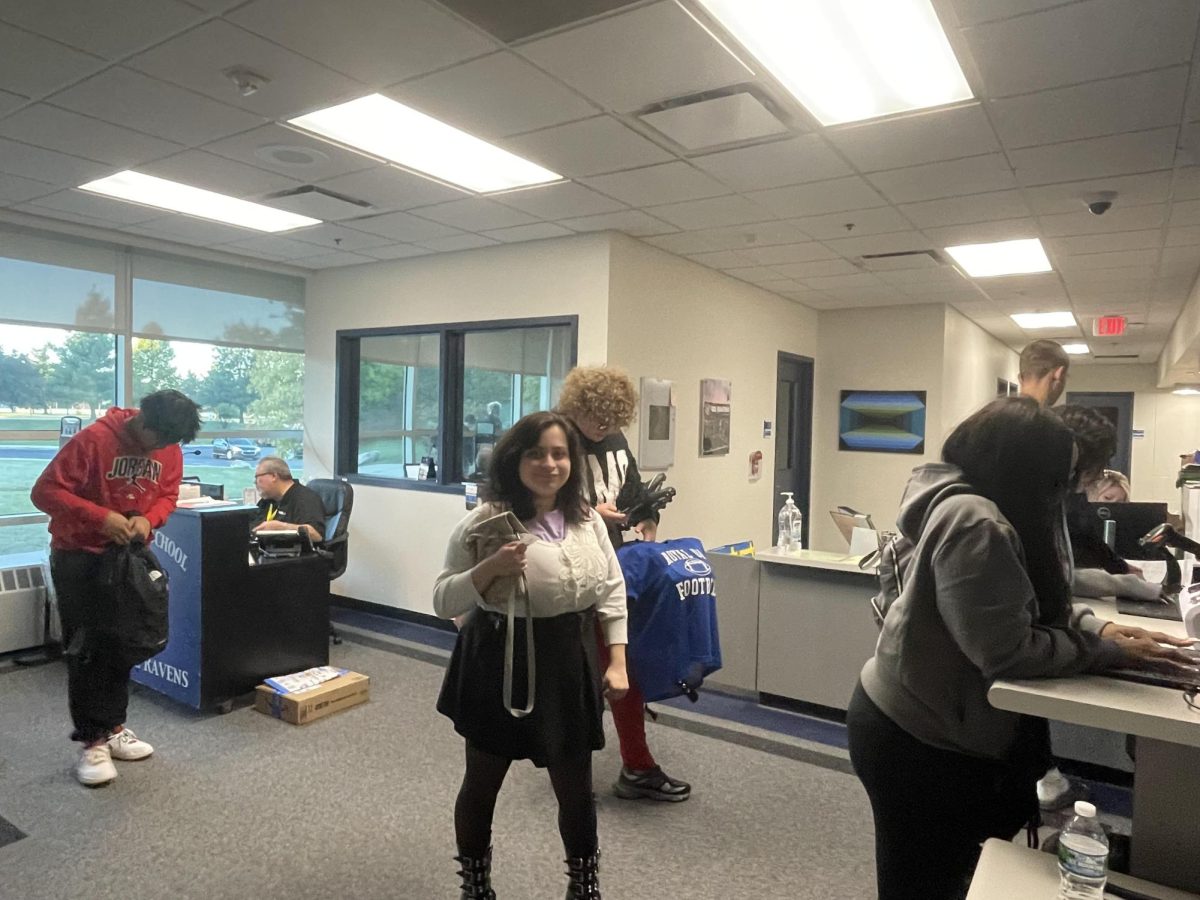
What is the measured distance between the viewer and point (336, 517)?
495 centimetres

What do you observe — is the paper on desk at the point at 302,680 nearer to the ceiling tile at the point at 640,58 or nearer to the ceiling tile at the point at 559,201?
the ceiling tile at the point at 559,201

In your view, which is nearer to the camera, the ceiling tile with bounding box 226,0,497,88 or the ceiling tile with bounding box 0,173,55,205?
the ceiling tile with bounding box 226,0,497,88

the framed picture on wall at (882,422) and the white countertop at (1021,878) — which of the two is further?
the framed picture on wall at (882,422)

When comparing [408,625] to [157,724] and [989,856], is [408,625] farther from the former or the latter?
[989,856]

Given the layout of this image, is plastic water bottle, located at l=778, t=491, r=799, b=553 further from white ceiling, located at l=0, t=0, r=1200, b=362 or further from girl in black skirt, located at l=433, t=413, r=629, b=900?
girl in black skirt, located at l=433, t=413, r=629, b=900

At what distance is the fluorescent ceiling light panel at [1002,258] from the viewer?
4.79 metres

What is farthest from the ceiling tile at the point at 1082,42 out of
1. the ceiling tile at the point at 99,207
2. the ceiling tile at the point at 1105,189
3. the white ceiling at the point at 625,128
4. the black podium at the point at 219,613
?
the ceiling tile at the point at 99,207

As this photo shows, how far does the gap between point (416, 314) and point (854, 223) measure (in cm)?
292

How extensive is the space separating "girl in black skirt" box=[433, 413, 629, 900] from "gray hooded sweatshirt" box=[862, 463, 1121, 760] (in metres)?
0.70

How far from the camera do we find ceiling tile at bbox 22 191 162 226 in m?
4.17

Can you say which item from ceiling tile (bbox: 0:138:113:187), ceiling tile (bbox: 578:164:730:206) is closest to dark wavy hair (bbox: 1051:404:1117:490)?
ceiling tile (bbox: 578:164:730:206)

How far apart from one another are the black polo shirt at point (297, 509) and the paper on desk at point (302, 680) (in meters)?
0.93

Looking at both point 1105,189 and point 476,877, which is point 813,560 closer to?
point 1105,189

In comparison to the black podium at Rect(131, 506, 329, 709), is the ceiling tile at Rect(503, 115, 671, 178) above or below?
above
